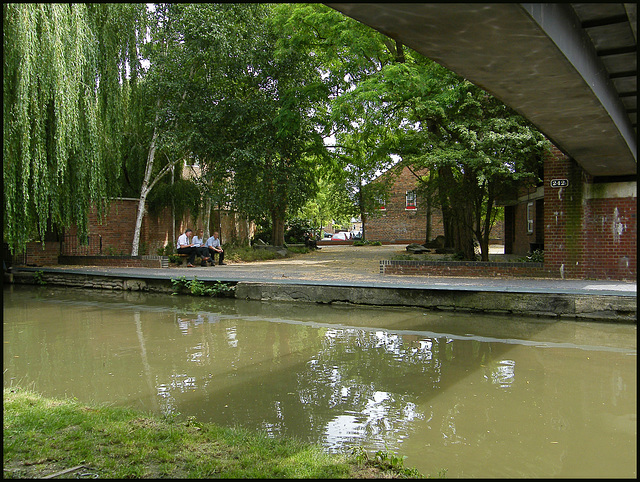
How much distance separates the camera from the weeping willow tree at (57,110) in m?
11.4

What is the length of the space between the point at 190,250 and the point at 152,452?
14959mm

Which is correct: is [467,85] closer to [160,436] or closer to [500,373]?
[500,373]

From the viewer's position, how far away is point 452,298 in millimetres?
10609

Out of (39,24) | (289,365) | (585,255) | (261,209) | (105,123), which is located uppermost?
(39,24)

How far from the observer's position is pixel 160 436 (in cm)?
380

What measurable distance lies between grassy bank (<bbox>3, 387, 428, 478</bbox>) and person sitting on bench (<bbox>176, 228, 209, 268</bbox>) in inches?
547

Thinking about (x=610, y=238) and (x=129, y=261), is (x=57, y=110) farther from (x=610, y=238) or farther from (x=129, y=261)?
(x=610, y=238)

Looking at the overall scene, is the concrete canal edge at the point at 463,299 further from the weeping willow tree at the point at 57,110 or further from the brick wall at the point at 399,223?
the brick wall at the point at 399,223

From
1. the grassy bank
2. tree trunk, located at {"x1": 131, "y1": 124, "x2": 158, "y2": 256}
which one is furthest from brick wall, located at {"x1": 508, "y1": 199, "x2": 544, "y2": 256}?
the grassy bank

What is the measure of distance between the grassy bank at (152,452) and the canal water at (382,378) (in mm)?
442

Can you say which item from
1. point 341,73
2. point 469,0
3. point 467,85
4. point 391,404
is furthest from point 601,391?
point 341,73

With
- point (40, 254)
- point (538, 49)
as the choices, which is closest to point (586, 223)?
point (538, 49)

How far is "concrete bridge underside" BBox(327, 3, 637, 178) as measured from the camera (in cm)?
340

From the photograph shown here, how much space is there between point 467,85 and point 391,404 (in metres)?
9.87
